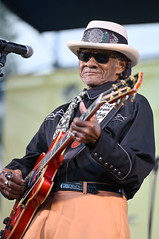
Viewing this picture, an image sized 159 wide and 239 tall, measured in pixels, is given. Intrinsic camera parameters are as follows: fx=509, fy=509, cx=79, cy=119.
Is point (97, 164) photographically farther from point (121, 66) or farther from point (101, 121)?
point (121, 66)

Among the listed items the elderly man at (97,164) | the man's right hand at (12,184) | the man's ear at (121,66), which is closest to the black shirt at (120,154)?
the elderly man at (97,164)

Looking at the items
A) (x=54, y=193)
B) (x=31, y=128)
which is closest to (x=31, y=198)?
(x=54, y=193)

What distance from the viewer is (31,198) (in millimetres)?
2590

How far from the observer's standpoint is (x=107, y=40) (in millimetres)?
2857

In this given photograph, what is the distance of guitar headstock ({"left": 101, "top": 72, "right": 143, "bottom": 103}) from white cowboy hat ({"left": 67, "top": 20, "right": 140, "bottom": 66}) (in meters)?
0.60

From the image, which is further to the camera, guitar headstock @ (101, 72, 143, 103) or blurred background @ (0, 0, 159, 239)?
blurred background @ (0, 0, 159, 239)

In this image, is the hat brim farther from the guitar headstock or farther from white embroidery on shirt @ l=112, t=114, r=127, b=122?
the guitar headstock

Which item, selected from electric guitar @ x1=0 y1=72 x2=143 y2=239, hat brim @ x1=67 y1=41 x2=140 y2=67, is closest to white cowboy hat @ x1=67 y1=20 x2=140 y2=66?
hat brim @ x1=67 y1=41 x2=140 y2=67

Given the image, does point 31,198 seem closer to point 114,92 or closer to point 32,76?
point 114,92

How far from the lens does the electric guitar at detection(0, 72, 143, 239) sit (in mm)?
2232

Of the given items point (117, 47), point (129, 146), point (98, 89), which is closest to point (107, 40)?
point (117, 47)

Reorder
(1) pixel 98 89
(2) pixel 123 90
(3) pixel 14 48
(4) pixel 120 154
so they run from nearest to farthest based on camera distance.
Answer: (2) pixel 123 90 → (4) pixel 120 154 → (3) pixel 14 48 → (1) pixel 98 89

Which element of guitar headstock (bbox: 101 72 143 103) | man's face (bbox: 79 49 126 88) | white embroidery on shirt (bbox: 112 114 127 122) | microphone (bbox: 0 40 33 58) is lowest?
white embroidery on shirt (bbox: 112 114 127 122)

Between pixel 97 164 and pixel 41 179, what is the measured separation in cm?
29
